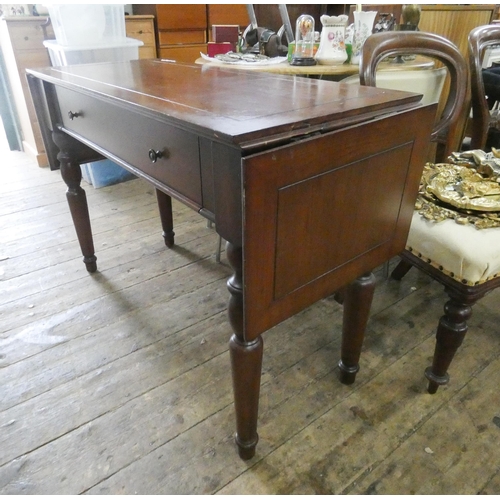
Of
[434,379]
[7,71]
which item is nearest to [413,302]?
[434,379]

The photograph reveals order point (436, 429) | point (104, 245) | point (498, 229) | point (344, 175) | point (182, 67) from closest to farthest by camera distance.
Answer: point (344, 175) < point (498, 229) < point (436, 429) < point (182, 67) < point (104, 245)

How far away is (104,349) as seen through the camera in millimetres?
1236

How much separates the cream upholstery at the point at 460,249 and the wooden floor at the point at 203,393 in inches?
15.7

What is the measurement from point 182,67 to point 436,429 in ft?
4.02

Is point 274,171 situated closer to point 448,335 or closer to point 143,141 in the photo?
point 143,141

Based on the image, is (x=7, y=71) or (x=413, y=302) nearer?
(x=413, y=302)

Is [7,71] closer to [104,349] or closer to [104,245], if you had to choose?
[104,245]

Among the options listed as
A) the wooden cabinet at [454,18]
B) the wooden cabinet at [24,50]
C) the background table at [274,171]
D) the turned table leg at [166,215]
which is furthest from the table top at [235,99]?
the wooden cabinet at [24,50]

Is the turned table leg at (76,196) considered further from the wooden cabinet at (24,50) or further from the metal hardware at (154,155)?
the wooden cabinet at (24,50)

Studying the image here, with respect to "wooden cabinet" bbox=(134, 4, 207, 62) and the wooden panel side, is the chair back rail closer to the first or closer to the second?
the wooden panel side

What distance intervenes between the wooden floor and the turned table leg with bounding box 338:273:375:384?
68mm

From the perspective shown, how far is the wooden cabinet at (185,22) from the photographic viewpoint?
2721 millimetres

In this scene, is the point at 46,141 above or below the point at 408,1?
below

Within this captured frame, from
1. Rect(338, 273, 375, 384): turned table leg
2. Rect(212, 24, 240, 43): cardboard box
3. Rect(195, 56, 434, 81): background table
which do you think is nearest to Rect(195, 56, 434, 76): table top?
Rect(195, 56, 434, 81): background table
